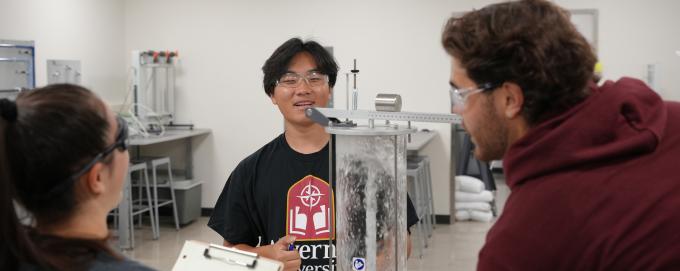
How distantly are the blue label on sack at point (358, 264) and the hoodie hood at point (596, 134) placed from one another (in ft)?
1.61

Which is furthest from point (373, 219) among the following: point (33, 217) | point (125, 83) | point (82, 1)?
point (125, 83)

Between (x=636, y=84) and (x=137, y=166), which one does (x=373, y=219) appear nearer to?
(x=636, y=84)

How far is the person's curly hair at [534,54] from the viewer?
1.19m

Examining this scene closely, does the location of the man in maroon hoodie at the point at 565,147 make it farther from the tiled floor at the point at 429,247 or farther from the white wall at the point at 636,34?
the white wall at the point at 636,34

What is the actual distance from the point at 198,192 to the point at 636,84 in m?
5.66

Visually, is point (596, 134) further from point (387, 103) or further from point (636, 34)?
point (636, 34)

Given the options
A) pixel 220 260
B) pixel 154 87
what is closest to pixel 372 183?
pixel 220 260

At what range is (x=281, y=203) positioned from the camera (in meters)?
2.04

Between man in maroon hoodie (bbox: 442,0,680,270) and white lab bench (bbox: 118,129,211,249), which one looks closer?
man in maroon hoodie (bbox: 442,0,680,270)

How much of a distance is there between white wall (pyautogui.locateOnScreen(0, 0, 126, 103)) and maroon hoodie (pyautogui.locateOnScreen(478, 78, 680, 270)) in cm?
454

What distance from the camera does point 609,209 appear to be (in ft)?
3.55

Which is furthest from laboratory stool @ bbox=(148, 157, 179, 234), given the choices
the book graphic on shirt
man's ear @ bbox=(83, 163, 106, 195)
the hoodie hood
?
the hoodie hood

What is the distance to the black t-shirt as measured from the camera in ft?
6.52

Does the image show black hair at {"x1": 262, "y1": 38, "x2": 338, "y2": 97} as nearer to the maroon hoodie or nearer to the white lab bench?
the maroon hoodie
